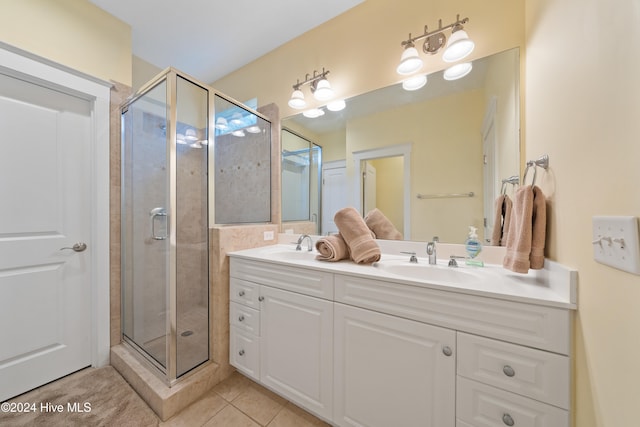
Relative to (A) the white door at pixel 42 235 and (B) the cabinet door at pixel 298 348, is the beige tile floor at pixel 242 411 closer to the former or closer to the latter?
(B) the cabinet door at pixel 298 348

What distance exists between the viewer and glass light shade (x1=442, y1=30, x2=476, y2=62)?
1.18 m

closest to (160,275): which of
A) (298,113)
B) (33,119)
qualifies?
(33,119)

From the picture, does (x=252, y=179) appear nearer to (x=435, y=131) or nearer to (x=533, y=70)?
(x=435, y=131)

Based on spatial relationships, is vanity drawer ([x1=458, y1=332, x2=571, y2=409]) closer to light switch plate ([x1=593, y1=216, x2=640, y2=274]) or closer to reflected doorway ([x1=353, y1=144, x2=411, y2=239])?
light switch plate ([x1=593, y1=216, x2=640, y2=274])

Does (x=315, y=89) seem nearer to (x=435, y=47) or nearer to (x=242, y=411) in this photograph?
(x=435, y=47)

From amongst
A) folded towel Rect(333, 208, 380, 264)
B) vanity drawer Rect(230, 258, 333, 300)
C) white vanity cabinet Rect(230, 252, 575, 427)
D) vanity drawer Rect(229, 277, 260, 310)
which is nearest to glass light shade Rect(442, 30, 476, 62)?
folded towel Rect(333, 208, 380, 264)

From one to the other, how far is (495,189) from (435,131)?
18.6 inches

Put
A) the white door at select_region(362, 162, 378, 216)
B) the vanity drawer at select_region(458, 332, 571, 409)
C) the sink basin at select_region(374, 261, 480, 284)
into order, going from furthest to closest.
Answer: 1. the white door at select_region(362, 162, 378, 216)
2. the sink basin at select_region(374, 261, 480, 284)
3. the vanity drawer at select_region(458, 332, 571, 409)

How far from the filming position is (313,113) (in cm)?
181

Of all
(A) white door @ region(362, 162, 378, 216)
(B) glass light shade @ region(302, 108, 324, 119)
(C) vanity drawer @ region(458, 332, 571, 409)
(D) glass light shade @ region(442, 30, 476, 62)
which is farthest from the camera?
(B) glass light shade @ region(302, 108, 324, 119)

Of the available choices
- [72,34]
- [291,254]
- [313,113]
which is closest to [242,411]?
[291,254]

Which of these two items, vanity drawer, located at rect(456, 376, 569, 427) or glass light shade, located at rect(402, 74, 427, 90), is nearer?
vanity drawer, located at rect(456, 376, 569, 427)

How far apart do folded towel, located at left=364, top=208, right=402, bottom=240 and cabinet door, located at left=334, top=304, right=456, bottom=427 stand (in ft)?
2.04

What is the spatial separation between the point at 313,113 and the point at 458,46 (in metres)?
1.02
